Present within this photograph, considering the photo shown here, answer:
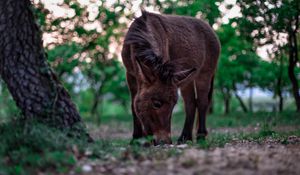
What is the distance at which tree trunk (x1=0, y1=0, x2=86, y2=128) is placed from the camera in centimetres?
625

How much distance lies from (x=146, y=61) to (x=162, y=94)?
2.07ft

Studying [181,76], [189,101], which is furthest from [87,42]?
[181,76]

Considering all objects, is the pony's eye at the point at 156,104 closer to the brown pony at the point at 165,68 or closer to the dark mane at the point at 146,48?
the brown pony at the point at 165,68

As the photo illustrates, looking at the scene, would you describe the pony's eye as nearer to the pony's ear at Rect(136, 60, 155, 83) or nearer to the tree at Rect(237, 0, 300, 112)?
the pony's ear at Rect(136, 60, 155, 83)

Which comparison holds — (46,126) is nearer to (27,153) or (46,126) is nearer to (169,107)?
(27,153)

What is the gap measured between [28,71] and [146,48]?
214 cm

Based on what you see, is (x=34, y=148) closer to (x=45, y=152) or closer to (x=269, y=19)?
(x=45, y=152)

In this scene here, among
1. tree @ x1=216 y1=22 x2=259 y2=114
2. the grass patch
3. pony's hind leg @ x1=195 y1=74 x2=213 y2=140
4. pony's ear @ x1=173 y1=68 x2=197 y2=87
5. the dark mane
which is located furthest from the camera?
tree @ x1=216 y1=22 x2=259 y2=114

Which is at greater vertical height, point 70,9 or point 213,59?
point 70,9

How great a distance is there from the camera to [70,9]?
12586 millimetres

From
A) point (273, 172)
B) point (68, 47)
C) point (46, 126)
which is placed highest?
point (68, 47)

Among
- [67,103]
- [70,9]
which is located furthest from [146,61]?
[70,9]

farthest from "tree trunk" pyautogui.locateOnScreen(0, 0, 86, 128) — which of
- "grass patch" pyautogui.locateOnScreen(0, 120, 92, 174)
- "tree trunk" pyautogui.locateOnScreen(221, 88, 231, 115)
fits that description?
"tree trunk" pyautogui.locateOnScreen(221, 88, 231, 115)

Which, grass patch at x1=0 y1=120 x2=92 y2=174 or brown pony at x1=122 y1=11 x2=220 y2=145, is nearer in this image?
grass patch at x1=0 y1=120 x2=92 y2=174
